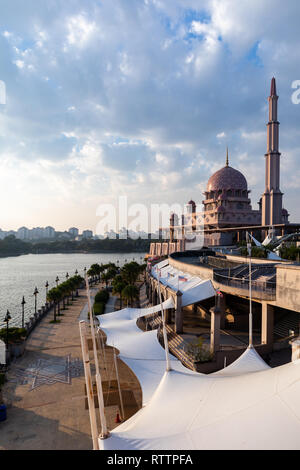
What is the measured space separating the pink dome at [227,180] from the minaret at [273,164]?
2077cm

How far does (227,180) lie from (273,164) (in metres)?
22.4

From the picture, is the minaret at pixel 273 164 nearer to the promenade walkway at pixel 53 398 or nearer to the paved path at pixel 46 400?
the promenade walkway at pixel 53 398

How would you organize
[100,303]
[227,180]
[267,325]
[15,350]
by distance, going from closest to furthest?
1. [267,325]
2. [15,350]
3. [100,303]
4. [227,180]

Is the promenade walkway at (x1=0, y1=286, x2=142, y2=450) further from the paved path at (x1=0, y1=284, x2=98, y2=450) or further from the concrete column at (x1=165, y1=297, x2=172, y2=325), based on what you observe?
the concrete column at (x1=165, y1=297, x2=172, y2=325)

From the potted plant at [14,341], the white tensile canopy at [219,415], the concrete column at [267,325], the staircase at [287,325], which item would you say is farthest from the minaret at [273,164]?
the white tensile canopy at [219,415]

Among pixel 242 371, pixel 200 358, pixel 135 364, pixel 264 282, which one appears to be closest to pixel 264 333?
pixel 264 282

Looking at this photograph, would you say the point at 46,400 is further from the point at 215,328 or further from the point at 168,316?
the point at 168,316

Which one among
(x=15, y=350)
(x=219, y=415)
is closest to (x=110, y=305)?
(x=15, y=350)

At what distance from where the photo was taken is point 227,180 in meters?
79.6

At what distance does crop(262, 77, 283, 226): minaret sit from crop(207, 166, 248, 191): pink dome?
68.1 ft

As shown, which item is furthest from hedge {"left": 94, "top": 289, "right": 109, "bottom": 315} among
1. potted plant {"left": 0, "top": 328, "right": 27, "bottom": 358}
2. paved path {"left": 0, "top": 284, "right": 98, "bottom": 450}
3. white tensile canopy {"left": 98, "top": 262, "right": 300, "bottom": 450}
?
white tensile canopy {"left": 98, "top": 262, "right": 300, "bottom": 450}

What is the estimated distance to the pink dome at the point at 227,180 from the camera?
79125 mm

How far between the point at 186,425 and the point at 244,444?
1681 mm

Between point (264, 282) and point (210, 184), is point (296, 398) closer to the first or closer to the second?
point (264, 282)
